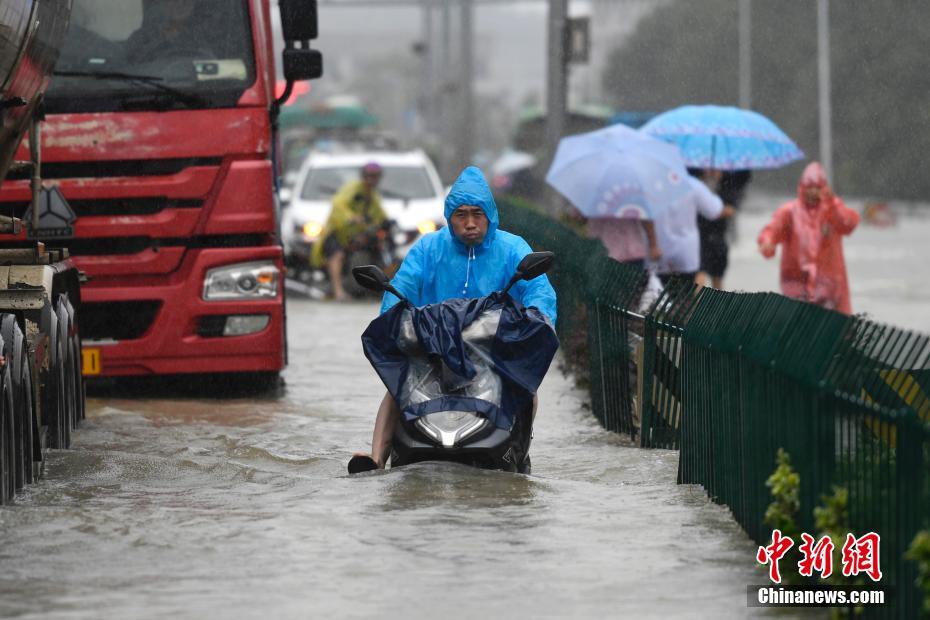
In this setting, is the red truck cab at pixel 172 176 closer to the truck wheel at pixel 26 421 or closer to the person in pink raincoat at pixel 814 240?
the truck wheel at pixel 26 421

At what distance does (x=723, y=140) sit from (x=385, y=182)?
9.18m

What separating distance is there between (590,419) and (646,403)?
185 cm

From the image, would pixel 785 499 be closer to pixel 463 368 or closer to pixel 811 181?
pixel 463 368

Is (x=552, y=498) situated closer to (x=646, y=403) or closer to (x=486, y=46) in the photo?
(x=646, y=403)

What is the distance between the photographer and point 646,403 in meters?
11.1

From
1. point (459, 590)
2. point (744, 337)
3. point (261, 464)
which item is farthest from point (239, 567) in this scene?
point (261, 464)

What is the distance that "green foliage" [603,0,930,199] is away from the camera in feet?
217

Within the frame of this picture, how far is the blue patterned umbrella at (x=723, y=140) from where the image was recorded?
1695cm

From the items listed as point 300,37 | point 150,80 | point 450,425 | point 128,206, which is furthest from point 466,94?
point 450,425

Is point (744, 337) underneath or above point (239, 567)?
above

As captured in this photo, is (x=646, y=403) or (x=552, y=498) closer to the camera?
(x=552, y=498)

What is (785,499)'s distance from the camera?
6797 millimetres

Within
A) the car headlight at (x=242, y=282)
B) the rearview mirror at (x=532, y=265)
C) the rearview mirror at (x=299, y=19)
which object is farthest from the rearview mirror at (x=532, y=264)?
the car headlight at (x=242, y=282)

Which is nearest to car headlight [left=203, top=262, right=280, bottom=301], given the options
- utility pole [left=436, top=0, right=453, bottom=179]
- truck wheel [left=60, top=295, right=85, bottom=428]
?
truck wheel [left=60, top=295, right=85, bottom=428]
